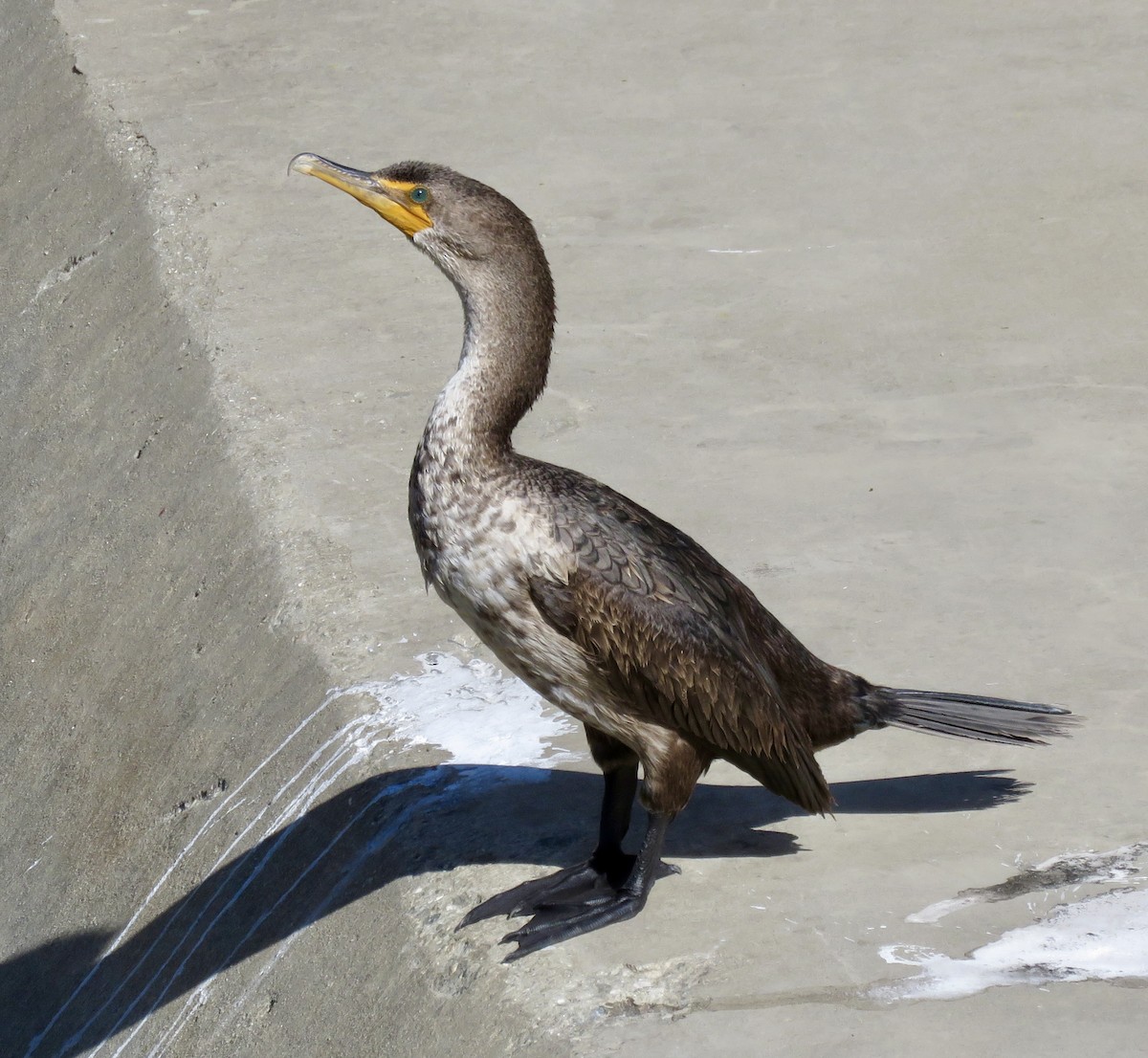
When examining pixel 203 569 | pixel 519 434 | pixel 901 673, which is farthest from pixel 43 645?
pixel 901 673

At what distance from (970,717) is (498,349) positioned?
1667 millimetres

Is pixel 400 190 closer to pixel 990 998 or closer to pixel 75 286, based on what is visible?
pixel 990 998

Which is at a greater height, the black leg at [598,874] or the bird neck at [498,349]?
the bird neck at [498,349]

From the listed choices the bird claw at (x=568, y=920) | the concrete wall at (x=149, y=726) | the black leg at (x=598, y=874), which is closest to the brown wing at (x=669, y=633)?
the black leg at (x=598, y=874)

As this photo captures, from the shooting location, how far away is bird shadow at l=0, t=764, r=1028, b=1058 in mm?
4719

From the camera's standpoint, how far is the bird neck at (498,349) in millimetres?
4039

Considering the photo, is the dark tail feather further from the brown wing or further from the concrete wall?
the concrete wall

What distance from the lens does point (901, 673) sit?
541 centimetres

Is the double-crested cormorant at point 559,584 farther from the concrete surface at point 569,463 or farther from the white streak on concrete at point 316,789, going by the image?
the white streak on concrete at point 316,789

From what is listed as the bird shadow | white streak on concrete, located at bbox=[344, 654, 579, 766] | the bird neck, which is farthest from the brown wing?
white streak on concrete, located at bbox=[344, 654, 579, 766]

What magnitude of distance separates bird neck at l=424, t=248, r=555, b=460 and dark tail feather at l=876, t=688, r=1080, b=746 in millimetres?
1340

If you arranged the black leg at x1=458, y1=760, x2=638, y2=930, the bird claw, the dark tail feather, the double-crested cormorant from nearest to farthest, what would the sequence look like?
the double-crested cormorant, the bird claw, the black leg at x1=458, y1=760, x2=638, y2=930, the dark tail feather

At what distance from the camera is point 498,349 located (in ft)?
13.4

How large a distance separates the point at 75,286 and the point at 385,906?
550cm
